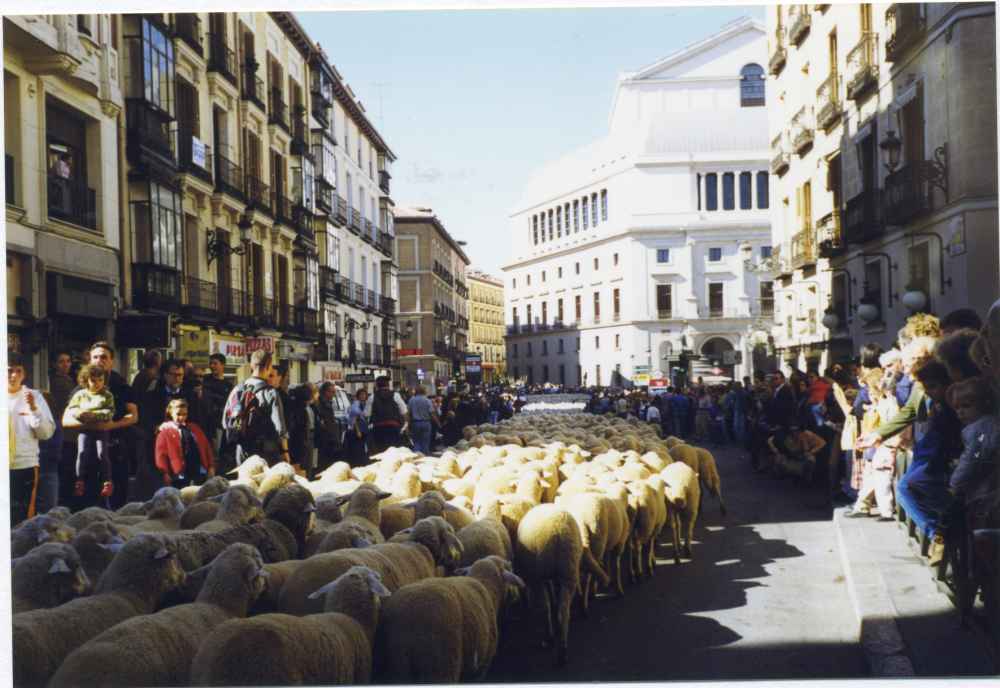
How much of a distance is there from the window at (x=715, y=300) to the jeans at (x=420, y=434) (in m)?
56.5

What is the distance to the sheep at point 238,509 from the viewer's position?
706 centimetres

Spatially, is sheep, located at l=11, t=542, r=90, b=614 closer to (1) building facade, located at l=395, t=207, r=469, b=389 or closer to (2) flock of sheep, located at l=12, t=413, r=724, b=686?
(2) flock of sheep, located at l=12, t=413, r=724, b=686

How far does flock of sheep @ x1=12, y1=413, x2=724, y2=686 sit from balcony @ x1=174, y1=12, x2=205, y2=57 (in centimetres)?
1518

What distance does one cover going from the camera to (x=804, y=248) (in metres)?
26.1

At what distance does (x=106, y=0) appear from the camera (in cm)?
607

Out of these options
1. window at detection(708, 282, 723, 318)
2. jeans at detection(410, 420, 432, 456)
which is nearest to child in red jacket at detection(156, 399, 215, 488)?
jeans at detection(410, 420, 432, 456)

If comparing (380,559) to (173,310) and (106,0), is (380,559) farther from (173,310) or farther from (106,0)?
(173,310)

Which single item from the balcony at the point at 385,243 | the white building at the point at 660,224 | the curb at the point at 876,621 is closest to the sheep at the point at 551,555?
the curb at the point at 876,621

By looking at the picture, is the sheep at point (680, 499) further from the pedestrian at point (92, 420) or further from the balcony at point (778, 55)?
the balcony at point (778, 55)

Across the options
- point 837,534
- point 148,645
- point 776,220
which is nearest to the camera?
point 148,645

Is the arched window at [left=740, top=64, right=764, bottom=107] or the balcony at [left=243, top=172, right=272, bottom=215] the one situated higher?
the arched window at [left=740, top=64, right=764, bottom=107]

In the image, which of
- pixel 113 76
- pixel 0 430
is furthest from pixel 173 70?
pixel 0 430

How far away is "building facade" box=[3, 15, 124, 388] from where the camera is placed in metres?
11.5

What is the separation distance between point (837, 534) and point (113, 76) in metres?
13.2
